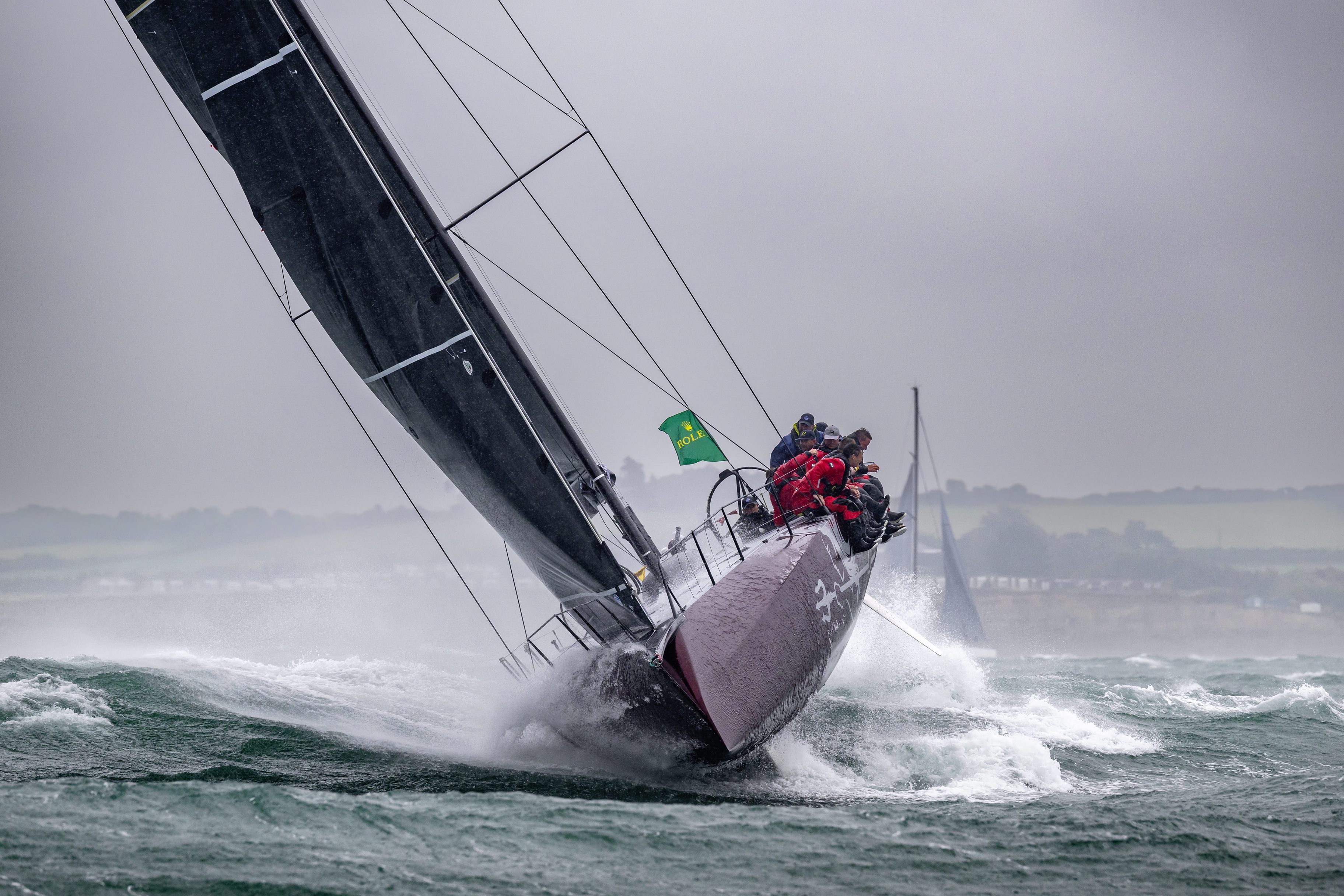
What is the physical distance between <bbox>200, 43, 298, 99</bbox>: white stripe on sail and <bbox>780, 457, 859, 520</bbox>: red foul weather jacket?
447cm

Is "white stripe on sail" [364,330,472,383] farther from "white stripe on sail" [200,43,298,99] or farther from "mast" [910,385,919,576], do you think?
"mast" [910,385,919,576]

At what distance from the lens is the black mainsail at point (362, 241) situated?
656 cm

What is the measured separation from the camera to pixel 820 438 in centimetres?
917

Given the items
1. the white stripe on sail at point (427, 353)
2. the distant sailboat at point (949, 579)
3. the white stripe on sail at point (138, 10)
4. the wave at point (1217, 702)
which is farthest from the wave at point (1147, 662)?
the white stripe on sail at point (138, 10)

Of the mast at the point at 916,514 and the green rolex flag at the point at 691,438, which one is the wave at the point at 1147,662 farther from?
the green rolex flag at the point at 691,438

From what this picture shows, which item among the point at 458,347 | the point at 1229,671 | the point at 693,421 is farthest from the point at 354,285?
the point at 1229,671

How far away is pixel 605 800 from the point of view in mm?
5340

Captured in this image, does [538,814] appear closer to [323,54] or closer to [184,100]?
[323,54]

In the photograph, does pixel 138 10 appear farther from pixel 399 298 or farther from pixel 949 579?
pixel 949 579

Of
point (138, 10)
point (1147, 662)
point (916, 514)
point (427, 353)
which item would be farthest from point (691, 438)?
point (1147, 662)

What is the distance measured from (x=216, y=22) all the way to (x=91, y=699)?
482 cm

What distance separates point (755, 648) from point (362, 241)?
11.4 ft

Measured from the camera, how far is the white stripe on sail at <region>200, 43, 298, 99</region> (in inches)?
258

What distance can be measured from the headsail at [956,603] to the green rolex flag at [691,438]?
12.9 m
